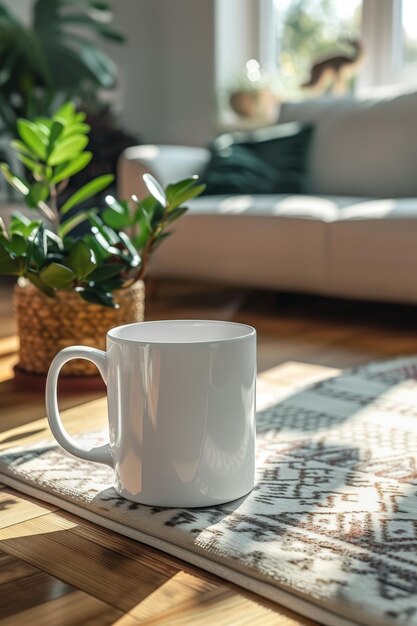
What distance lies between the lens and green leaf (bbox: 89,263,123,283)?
1569 millimetres

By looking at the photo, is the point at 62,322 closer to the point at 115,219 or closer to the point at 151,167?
the point at 115,219

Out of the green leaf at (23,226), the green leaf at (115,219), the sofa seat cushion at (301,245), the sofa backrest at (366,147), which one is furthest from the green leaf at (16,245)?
the sofa backrest at (366,147)

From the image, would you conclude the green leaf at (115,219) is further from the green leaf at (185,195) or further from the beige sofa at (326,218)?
the beige sofa at (326,218)

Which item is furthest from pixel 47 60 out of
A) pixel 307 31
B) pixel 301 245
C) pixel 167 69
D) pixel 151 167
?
pixel 301 245

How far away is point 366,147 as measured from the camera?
3.13 m

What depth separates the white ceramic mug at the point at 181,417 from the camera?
0.96 metres

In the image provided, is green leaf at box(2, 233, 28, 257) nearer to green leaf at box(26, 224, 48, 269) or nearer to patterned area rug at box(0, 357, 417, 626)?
green leaf at box(26, 224, 48, 269)

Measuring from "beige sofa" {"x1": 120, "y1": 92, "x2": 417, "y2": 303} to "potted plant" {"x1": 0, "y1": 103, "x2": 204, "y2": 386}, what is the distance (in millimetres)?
915

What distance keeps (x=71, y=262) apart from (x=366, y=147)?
185 cm

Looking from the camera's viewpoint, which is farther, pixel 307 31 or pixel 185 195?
pixel 307 31

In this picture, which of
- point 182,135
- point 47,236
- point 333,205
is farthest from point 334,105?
point 47,236

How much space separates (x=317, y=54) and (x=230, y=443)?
3617 millimetres

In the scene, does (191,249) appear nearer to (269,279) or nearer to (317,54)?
(269,279)

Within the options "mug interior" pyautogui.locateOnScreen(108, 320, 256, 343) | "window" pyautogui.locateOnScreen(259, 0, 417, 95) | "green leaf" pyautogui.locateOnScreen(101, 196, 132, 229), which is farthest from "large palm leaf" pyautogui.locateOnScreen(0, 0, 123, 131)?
"mug interior" pyautogui.locateOnScreen(108, 320, 256, 343)
